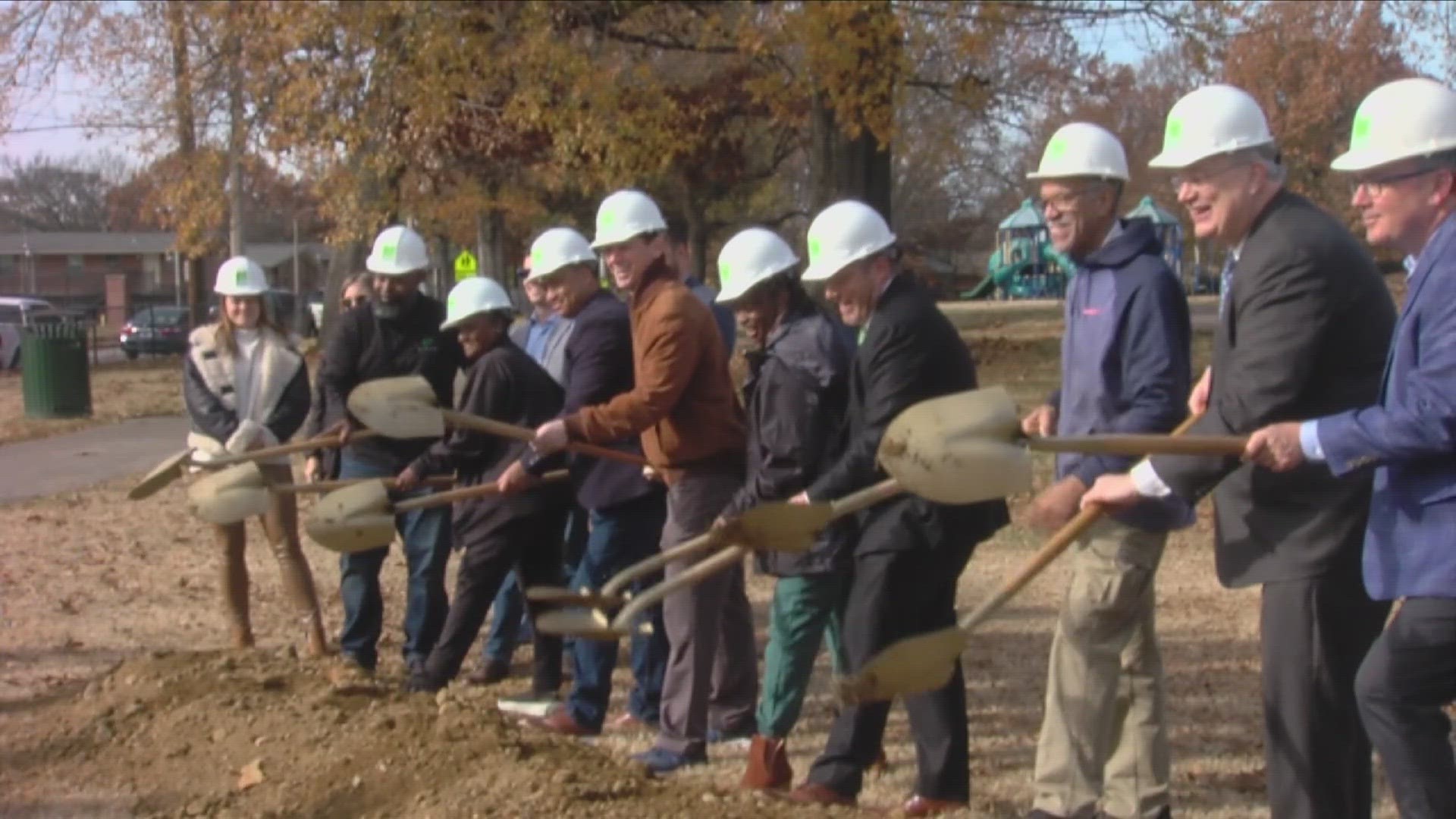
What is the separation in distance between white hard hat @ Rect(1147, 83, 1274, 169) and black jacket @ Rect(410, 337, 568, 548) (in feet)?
10.5

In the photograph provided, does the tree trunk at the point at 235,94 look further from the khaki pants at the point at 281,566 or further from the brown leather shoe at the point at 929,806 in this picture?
the brown leather shoe at the point at 929,806

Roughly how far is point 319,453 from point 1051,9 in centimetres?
1130

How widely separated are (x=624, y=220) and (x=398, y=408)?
105 centimetres

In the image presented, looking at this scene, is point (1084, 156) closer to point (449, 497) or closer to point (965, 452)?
point (965, 452)

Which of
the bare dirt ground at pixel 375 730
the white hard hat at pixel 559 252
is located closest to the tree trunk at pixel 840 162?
the bare dirt ground at pixel 375 730

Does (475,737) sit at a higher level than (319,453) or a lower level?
lower

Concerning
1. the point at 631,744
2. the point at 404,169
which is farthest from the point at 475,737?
the point at 404,169

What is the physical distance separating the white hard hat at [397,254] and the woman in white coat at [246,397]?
0.69 metres

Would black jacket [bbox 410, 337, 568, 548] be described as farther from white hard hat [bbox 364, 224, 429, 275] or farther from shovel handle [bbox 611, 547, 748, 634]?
shovel handle [bbox 611, 547, 748, 634]

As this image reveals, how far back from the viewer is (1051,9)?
697 inches

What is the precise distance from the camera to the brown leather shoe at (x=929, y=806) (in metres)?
5.53

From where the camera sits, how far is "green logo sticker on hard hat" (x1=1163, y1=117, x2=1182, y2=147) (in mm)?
4707

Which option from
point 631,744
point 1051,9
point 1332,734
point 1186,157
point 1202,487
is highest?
point 1051,9

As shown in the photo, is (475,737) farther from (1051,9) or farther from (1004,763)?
(1051,9)
